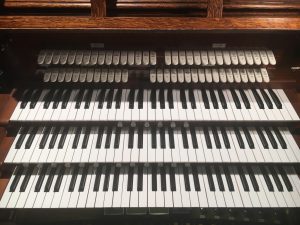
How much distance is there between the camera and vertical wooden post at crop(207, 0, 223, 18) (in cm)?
168

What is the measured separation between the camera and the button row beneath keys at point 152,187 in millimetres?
1789

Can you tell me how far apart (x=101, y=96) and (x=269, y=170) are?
1.37 m

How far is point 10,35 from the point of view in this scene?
1828 mm

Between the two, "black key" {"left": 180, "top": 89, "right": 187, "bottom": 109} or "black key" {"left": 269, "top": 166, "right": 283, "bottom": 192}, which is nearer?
"black key" {"left": 269, "top": 166, "right": 283, "bottom": 192}

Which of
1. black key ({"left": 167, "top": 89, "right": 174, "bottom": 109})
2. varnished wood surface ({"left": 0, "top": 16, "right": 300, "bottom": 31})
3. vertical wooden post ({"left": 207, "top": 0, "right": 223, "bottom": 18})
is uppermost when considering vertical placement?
vertical wooden post ({"left": 207, "top": 0, "right": 223, "bottom": 18})

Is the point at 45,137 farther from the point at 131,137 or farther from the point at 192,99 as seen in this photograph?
the point at 192,99

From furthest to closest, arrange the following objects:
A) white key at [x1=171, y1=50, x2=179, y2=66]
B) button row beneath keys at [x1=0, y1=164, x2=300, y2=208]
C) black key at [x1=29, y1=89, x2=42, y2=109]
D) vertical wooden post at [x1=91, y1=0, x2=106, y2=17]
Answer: black key at [x1=29, y1=89, x2=42, y2=109] → white key at [x1=171, y1=50, x2=179, y2=66] → button row beneath keys at [x1=0, y1=164, x2=300, y2=208] → vertical wooden post at [x1=91, y1=0, x2=106, y2=17]

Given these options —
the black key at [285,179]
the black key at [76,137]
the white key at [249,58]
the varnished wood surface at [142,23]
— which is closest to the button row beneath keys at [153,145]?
the black key at [76,137]

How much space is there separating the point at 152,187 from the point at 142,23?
3.65 feet

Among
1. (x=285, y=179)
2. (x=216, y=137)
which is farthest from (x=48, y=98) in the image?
(x=285, y=179)

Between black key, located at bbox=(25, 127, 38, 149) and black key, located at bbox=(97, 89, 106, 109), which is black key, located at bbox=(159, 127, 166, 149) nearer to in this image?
black key, located at bbox=(97, 89, 106, 109)

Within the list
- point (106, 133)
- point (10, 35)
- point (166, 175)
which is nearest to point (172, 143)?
point (166, 175)

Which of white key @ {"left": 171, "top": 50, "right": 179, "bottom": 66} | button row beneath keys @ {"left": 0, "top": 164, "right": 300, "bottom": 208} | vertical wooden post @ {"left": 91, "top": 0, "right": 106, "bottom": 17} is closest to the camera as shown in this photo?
vertical wooden post @ {"left": 91, "top": 0, "right": 106, "bottom": 17}

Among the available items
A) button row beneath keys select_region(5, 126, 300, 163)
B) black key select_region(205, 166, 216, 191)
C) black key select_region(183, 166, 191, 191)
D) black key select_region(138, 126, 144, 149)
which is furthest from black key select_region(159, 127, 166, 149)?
black key select_region(205, 166, 216, 191)
